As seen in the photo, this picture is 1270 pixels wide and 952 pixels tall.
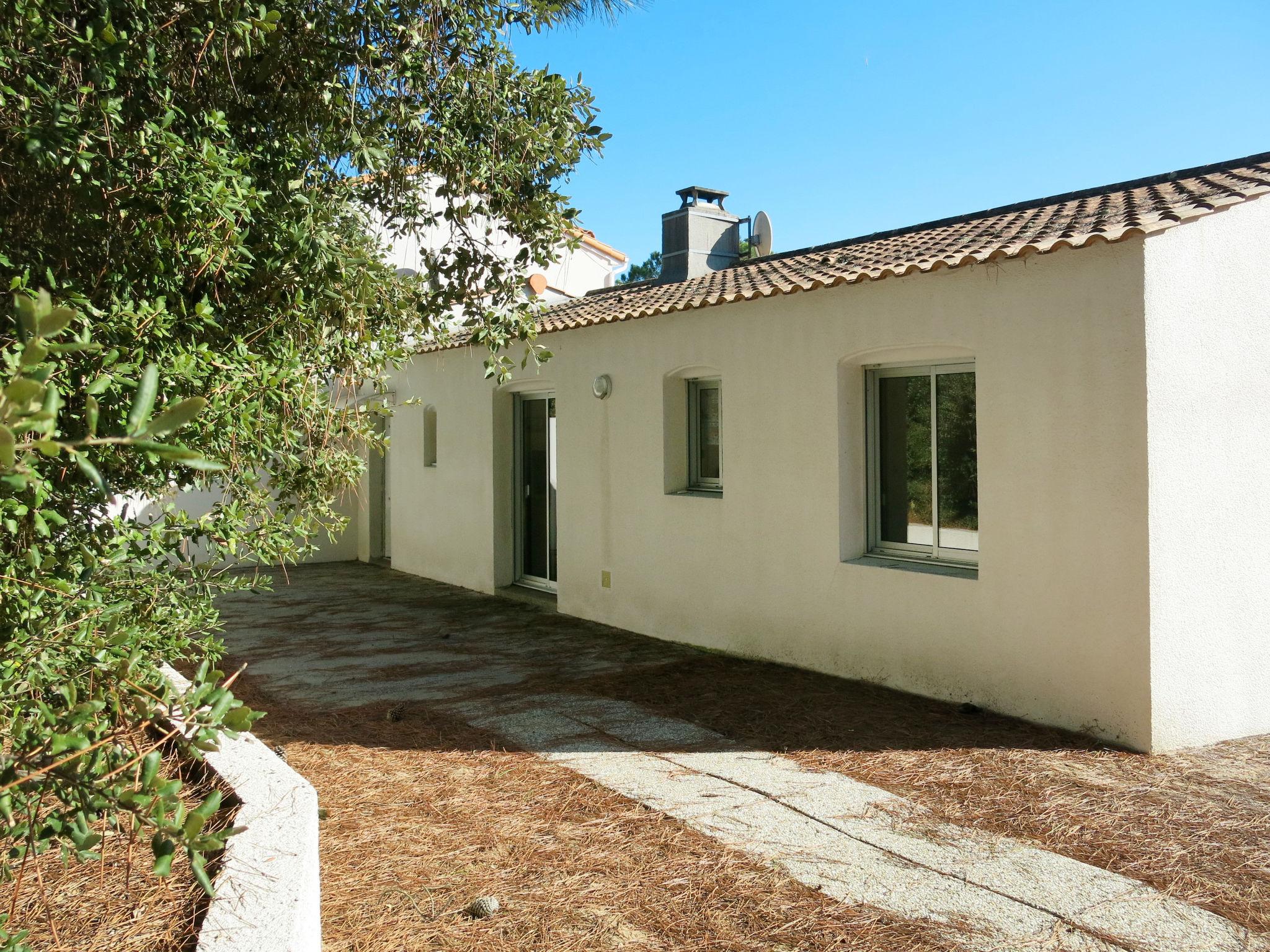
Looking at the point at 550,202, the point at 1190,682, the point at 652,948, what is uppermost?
the point at 550,202

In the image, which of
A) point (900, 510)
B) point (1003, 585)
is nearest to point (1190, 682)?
point (1003, 585)

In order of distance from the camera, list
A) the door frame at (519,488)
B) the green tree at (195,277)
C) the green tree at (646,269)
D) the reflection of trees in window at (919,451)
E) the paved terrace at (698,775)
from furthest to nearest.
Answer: the green tree at (646,269), the door frame at (519,488), the reflection of trees in window at (919,451), the paved terrace at (698,775), the green tree at (195,277)

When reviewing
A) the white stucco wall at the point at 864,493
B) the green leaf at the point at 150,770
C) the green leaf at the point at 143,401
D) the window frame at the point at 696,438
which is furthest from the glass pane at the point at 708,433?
the green leaf at the point at 143,401

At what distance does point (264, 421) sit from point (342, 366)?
3.34ft

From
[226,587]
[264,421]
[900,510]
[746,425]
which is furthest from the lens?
[746,425]

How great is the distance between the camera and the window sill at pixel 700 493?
9305 mm

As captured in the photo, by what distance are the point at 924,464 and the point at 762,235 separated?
7.49m

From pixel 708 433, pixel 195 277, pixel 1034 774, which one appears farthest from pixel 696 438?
pixel 195 277

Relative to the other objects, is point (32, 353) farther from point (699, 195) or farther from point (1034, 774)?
point (699, 195)

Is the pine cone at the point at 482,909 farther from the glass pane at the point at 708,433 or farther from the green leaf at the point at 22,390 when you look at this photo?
the glass pane at the point at 708,433

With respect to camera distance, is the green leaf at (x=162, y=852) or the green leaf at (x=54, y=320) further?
the green leaf at (x=162, y=852)

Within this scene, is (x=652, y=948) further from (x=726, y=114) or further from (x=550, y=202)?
(x=726, y=114)

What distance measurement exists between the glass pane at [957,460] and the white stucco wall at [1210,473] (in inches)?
53.0

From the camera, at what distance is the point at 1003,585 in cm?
663
